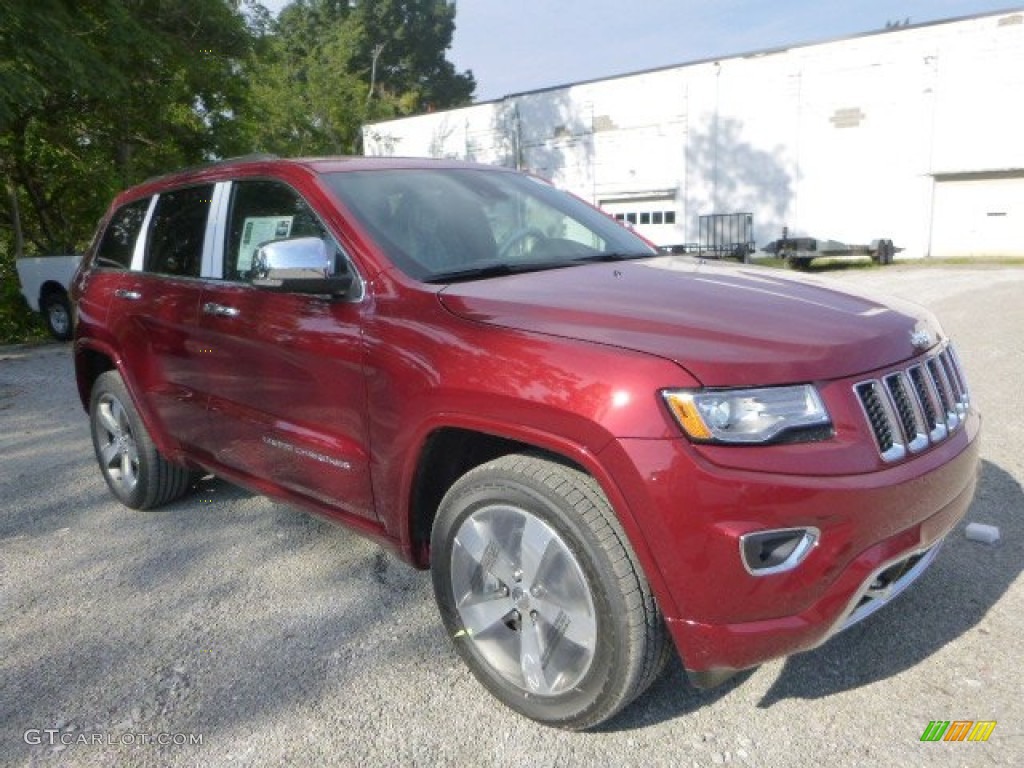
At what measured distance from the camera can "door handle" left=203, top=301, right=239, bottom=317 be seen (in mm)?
3201

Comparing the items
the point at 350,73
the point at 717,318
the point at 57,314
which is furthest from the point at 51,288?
the point at 350,73

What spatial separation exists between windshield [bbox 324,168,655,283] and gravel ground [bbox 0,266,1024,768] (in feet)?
4.59

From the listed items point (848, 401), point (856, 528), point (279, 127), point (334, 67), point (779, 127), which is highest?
point (334, 67)

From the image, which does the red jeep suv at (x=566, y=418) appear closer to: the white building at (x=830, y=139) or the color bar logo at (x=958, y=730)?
the color bar logo at (x=958, y=730)

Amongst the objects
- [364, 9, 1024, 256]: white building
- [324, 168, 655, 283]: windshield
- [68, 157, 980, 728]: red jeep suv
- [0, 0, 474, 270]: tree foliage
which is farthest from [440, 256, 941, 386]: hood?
[364, 9, 1024, 256]: white building

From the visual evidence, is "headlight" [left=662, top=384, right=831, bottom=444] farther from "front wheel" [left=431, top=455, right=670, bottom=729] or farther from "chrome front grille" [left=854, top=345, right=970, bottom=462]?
"front wheel" [left=431, top=455, right=670, bottom=729]

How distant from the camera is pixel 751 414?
6.34 ft

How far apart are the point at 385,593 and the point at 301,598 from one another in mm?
352

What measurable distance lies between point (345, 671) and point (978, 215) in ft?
80.6

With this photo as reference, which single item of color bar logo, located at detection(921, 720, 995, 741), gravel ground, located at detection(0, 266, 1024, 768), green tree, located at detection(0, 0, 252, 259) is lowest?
→ color bar logo, located at detection(921, 720, 995, 741)

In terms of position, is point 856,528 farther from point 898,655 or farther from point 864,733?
point 898,655

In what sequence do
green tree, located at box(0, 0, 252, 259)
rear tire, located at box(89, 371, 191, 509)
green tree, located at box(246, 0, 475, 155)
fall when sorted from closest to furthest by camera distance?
rear tire, located at box(89, 371, 191, 509) → green tree, located at box(0, 0, 252, 259) → green tree, located at box(246, 0, 475, 155)

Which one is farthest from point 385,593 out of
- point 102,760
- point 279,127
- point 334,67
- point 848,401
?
point 334,67

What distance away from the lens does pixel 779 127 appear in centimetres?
2378
